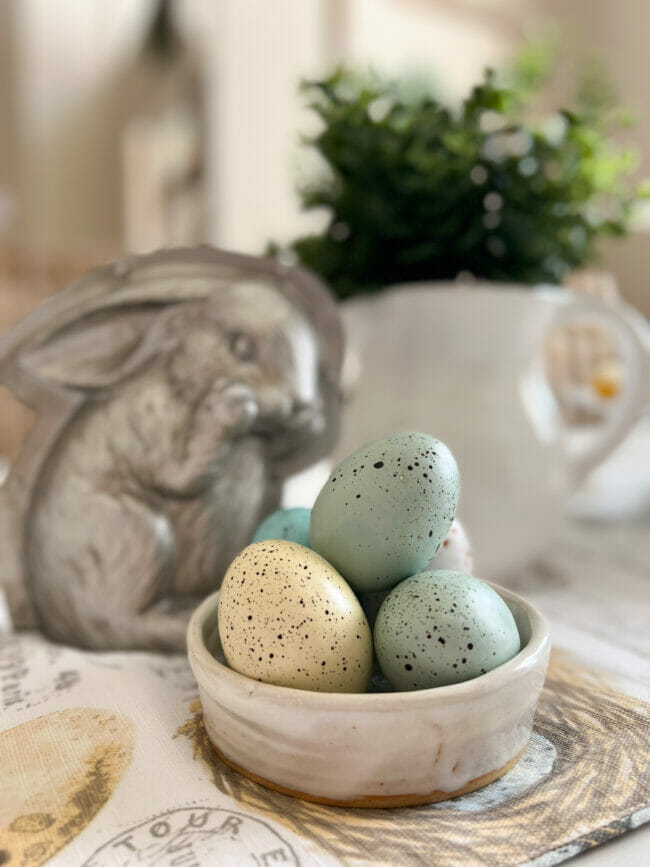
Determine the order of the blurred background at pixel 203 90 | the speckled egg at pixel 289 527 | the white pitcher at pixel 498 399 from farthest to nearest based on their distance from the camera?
1. the blurred background at pixel 203 90
2. the white pitcher at pixel 498 399
3. the speckled egg at pixel 289 527

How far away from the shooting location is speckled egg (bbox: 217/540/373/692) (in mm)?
268

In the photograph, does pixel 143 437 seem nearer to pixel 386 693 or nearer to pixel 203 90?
pixel 386 693

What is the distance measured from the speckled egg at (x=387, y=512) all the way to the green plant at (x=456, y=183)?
1.00 feet

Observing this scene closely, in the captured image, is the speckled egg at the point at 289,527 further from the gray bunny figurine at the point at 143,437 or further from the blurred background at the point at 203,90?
the blurred background at the point at 203,90

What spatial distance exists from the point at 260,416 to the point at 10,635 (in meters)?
0.21

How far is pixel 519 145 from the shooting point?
57 cm

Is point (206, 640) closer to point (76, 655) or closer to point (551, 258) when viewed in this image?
point (76, 655)

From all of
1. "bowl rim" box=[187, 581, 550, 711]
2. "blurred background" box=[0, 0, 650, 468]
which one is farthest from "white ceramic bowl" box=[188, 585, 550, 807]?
"blurred background" box=[0, 0, 650, 468]

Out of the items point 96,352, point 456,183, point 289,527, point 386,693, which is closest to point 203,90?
point 456,183

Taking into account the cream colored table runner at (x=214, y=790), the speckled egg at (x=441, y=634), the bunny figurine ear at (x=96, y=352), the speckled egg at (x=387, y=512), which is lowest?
the cream colored table runner at (x=214, y=790)

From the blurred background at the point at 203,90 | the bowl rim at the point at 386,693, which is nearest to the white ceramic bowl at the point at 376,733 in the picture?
the bowl rim at the point at 386,693

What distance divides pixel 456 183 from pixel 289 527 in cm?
33

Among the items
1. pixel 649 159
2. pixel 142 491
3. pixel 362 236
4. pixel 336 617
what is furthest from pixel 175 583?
pixel 649 159

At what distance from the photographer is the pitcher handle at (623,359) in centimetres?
54
